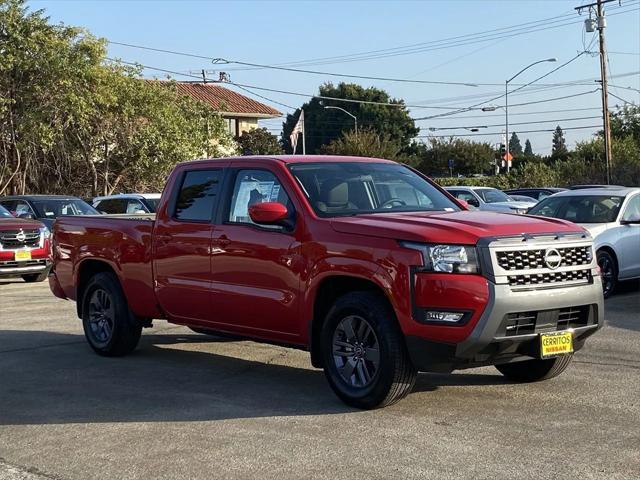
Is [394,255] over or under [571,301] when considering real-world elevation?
over

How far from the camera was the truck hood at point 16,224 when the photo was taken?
16.6 meters

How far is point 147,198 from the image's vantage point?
23984 millimetres

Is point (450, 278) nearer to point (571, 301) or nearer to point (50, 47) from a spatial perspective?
point (571, 301)

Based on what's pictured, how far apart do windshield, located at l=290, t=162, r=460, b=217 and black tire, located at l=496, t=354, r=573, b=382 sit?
1.41 m

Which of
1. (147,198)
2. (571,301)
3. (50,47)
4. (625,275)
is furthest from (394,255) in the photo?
(50,47)

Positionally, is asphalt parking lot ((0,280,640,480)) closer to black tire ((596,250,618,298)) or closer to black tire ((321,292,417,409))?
black tire ((321,292,417,409))

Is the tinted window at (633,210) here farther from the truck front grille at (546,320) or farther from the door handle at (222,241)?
the door handle at (222,241)

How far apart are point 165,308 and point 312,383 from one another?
1.67 m

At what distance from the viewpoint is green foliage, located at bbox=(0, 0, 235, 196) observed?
30.4 m

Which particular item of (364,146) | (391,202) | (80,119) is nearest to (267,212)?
(391,202)

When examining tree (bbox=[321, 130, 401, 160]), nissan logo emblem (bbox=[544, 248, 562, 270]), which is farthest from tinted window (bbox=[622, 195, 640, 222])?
tree (bbox=[321, 130, 401, 160])

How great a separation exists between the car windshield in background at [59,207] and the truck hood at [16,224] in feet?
8.81

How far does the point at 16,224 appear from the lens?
16.8 m

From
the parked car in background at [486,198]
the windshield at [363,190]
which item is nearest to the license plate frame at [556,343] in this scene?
the windshield at [363,190]
